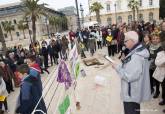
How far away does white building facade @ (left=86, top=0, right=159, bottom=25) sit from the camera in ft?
296

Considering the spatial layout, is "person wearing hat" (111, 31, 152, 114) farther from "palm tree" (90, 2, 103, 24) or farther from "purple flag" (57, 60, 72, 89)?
"palm tree" (90, 2, 103, 24)

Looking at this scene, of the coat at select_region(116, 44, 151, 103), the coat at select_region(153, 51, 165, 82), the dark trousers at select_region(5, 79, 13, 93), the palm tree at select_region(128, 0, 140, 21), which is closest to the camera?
the coat at select_region(116, 44, 151, 103)

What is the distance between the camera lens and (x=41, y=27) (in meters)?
94.9

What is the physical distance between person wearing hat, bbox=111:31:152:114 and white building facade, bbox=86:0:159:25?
8708cm

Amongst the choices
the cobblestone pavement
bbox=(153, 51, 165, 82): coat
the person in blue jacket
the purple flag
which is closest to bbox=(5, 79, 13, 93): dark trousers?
the cobblestone pavement

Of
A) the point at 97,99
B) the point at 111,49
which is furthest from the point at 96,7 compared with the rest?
the point at 97,99

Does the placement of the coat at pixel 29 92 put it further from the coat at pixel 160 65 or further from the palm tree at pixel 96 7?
the palm tree at pixel 96 7

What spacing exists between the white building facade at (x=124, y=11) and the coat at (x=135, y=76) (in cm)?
8708

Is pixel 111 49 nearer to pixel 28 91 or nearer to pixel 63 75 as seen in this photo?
pixel 63 75

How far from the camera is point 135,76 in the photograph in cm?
423

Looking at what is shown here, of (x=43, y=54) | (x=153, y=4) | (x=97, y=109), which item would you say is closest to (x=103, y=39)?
(x=43, y=54)

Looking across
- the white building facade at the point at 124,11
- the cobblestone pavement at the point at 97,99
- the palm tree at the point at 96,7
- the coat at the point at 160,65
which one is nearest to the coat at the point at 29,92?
the cobblestone pavement at the point at 97,99

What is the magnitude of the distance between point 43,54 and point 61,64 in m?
11.5

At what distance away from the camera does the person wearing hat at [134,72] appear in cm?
424
